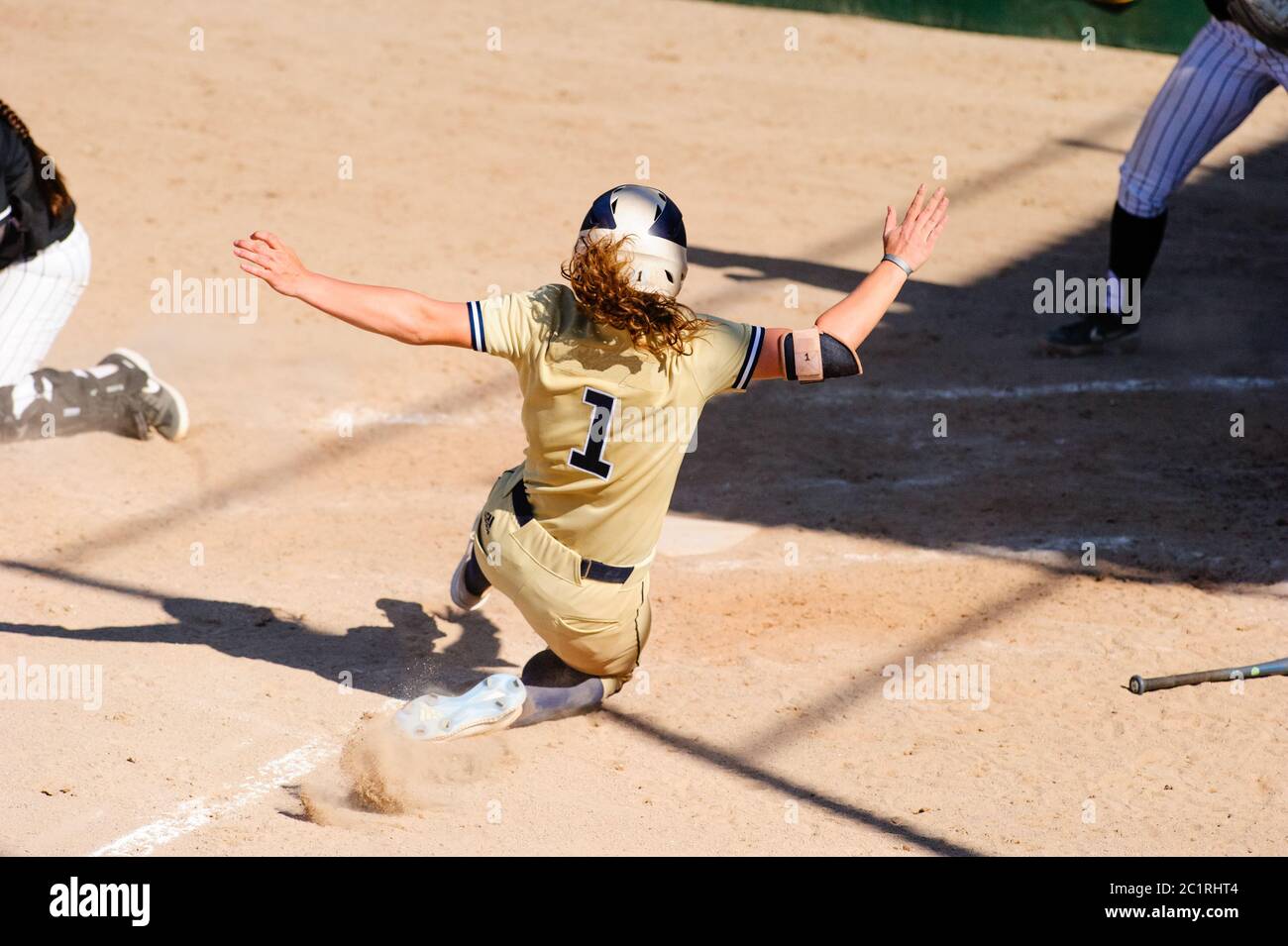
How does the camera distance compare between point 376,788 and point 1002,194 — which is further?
point 1002,194

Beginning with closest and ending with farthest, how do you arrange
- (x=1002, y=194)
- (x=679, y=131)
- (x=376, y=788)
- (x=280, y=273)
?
(x=280, y=273), (x=376, y=788), (x=1002, y=194), (x=679, y=131)

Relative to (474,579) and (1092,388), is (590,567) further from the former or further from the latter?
(1092,388)

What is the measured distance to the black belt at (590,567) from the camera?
3965mm

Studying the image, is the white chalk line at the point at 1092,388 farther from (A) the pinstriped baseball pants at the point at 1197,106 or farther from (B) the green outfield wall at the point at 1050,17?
(B) the green outfield wall at the point at 1050,17

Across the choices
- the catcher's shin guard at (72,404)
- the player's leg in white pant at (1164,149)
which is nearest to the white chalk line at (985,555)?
the player's leg in white pant at (1164,149)

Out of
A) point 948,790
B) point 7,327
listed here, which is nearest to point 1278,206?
point 948,790

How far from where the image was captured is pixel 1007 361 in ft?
23.3

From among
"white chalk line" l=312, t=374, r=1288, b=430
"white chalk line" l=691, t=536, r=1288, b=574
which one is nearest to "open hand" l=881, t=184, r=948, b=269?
"white chalk line" l=691, t=536, r=1288, b=574

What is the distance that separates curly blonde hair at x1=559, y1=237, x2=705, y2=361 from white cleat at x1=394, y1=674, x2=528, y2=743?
948mm

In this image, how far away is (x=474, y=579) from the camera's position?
447 centimetres

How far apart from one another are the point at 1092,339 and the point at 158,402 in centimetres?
410

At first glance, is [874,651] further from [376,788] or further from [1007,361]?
[1007,361]

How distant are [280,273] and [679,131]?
6.59 m

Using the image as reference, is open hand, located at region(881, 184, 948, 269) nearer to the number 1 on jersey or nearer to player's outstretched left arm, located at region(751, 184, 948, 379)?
player's outstretched left arm, located at region(751, 184, 948, 379)
